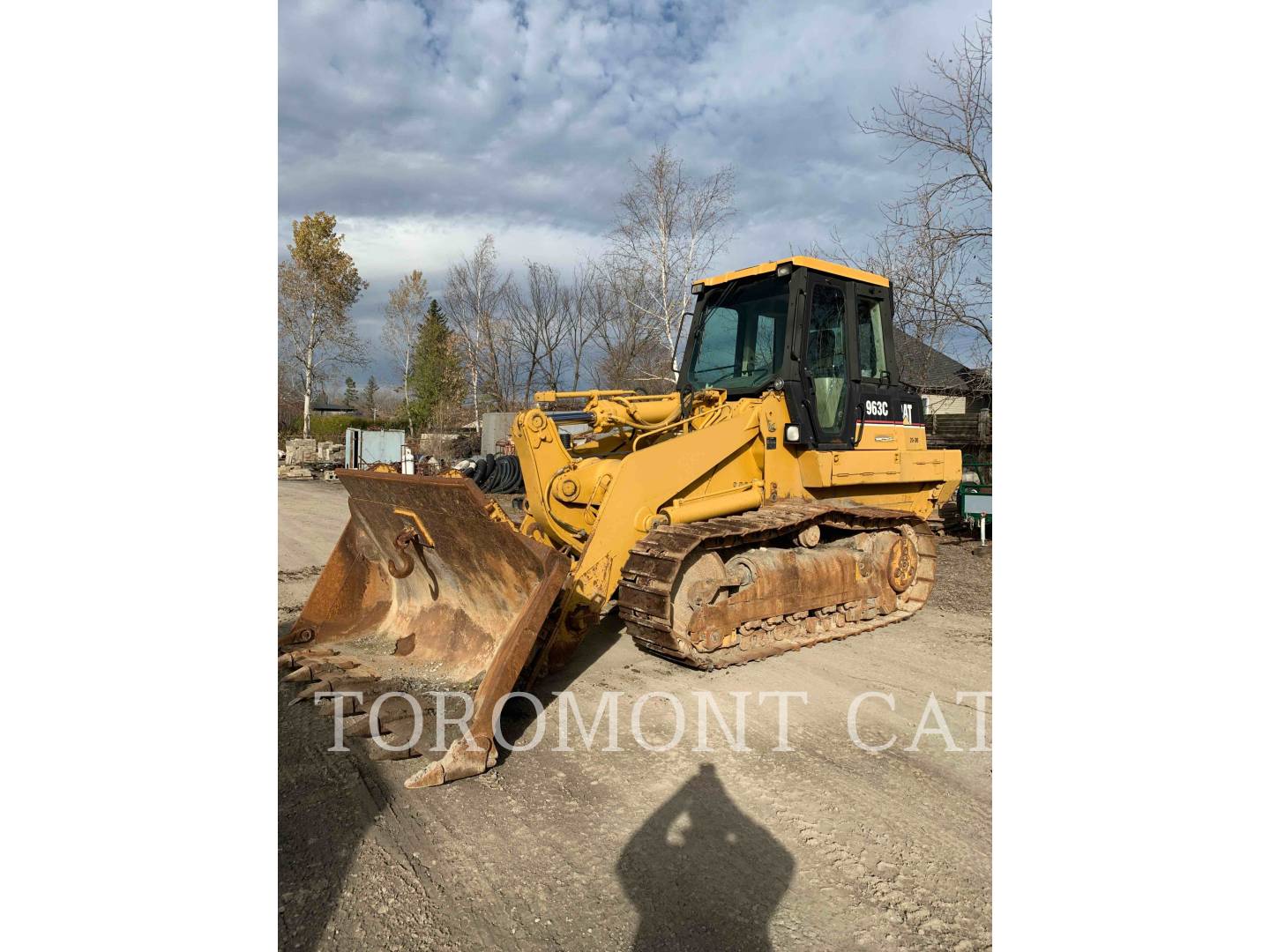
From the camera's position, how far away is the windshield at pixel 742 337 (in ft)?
20.0

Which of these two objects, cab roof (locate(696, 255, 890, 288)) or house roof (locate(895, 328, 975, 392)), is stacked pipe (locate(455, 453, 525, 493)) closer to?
house roof (locate(895, 328, 975, 392))

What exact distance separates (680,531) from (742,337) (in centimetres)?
233

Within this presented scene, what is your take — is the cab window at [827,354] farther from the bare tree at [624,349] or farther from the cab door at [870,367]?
the bare tree at [624,349]

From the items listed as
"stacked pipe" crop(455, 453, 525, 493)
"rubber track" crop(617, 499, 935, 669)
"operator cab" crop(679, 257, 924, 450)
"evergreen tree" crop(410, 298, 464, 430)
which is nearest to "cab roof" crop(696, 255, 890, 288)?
"operator cab" crop(679, 257, 924, 450)

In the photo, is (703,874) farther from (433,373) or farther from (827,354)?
(433,373)

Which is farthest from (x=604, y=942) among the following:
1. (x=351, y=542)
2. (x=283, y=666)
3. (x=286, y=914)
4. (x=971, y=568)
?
(x=971, y=568)

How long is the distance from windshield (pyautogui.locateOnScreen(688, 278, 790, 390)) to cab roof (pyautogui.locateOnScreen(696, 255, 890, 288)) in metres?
0.08

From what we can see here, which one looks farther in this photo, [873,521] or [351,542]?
[873,521]

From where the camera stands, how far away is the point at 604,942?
2.28m

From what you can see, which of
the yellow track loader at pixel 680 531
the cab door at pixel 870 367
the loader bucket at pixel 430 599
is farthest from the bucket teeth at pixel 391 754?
the cab door at pixel 870 367

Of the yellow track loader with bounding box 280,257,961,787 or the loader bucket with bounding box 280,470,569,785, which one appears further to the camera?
the yellow track loader with bounding box 280,257,961,787

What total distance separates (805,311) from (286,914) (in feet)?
16.3

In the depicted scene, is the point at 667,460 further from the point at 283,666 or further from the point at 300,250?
the point at 300,250

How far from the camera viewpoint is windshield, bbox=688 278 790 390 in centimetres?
609
